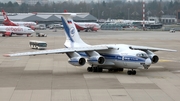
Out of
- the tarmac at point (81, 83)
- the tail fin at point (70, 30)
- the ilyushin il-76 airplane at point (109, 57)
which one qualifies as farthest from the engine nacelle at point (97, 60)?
the tail fin at point (70, 30)

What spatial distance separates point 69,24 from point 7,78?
9.99m

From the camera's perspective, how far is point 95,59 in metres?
43.4

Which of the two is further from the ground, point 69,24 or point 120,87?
point 69,24

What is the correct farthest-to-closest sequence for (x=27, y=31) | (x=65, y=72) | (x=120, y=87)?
(x=27, y=31)
(x=65, y=72)
(x=120, y=87)

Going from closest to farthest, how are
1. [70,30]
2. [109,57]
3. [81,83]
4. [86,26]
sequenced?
1. [81,83]
2. [109,57]
3. [70,30]
4. [86,26]

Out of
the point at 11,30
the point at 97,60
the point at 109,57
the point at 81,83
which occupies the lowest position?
the point at 81,83

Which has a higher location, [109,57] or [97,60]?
[109,57]

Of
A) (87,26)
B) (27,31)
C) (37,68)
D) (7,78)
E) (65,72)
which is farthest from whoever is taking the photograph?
(87,26)

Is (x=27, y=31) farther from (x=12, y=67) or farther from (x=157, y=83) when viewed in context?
(x=157, y=83)

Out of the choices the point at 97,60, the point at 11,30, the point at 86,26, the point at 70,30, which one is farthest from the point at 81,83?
the point at 86,26

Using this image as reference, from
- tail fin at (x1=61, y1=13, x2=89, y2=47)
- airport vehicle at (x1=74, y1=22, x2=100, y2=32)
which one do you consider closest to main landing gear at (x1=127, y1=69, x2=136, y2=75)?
tail fin at (x1=61, y1=13, x2=89, y2=47)

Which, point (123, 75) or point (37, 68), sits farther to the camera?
point (37, 68)

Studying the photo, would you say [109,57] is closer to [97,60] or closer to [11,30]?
[97,60]

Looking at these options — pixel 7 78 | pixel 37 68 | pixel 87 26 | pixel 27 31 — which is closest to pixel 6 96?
pixel 7 78
